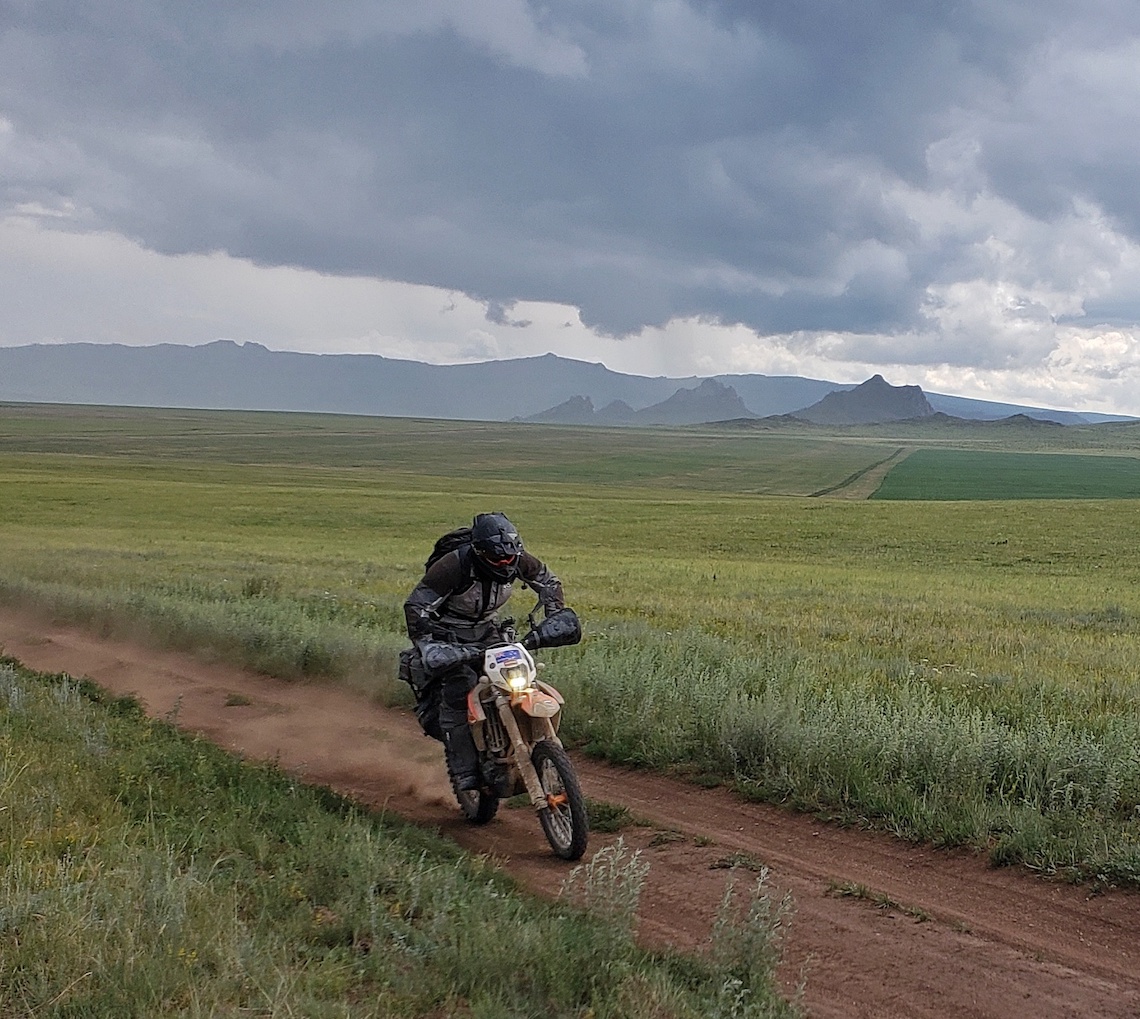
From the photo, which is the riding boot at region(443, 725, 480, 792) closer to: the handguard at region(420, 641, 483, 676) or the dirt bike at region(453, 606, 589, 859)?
the dirt bike at region(453, 606, 589, 859)

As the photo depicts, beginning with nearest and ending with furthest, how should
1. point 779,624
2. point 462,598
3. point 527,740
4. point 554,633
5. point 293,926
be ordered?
point 293,926
point 527,740
point 554,633
point 462,598
point 779,624

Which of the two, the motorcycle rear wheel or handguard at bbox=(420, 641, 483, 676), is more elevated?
handguard at bbox=(420, 641, 483, 676)

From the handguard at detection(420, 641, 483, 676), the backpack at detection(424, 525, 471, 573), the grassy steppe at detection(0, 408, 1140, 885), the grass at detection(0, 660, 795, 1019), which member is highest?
the backpack at detection(424, 525, 471, 573)

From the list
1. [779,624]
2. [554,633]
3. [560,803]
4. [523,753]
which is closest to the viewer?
[560,803]

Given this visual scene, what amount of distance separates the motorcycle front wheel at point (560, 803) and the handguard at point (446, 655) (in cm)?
69

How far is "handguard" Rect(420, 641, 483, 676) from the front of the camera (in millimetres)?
6223

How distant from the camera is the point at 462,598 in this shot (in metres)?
6.73

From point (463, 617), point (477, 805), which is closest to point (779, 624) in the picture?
point (477, 805)

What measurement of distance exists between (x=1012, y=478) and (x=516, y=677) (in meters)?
111

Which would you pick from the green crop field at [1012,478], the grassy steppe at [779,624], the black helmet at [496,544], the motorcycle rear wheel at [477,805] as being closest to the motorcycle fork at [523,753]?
the motorcycle rear wheel at [477,805]

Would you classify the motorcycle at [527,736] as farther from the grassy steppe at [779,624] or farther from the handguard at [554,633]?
the grassy steppe at [779,624]

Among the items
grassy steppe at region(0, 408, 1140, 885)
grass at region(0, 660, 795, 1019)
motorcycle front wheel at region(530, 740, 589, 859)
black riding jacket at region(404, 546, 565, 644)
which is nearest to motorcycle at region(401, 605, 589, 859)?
motorcycle front wheel at region(530, 740, 589, 859)

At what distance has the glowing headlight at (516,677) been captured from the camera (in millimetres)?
6172

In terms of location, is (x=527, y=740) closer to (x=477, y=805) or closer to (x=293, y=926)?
(x=477, y=805)
